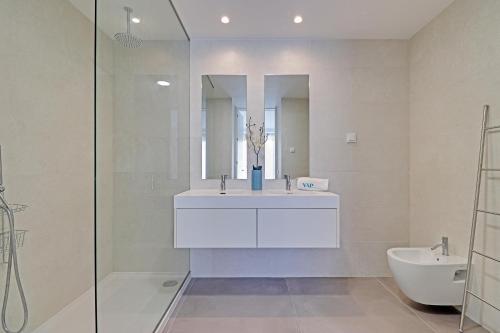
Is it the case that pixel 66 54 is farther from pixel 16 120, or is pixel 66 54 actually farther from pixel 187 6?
pixel 187 6

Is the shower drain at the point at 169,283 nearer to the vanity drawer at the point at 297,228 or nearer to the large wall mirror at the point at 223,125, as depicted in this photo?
the vanity drawer at the point at 297,228

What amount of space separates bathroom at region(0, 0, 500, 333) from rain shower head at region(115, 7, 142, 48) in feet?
0.07

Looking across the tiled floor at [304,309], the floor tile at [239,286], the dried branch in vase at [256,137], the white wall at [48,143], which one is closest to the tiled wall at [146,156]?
the floor tile at [239,286]

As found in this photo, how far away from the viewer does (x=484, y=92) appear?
6.59 feet

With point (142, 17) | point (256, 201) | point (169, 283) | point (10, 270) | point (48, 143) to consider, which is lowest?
point (169, 283)

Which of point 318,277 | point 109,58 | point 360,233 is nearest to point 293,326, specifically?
point 318,277

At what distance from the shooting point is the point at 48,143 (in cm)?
196

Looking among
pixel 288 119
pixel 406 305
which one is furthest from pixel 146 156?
pixel 406 305

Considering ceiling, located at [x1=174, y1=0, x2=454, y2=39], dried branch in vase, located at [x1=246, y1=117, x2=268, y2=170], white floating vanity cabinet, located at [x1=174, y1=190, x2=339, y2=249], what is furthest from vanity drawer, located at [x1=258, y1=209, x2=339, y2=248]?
ceiling, located at [x1=174, y1=0, x2=454, y2=39]

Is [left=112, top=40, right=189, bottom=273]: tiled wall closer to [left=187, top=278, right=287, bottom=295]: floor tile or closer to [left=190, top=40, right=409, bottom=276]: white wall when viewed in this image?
[left=187, top=278, right=287, bottom=295]: floor tile

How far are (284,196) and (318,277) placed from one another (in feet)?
3.43

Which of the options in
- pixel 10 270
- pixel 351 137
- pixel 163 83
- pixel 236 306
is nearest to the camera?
pixel 10 270

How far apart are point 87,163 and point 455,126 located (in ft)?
9.32

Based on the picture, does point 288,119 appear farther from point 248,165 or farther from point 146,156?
point 146,156
